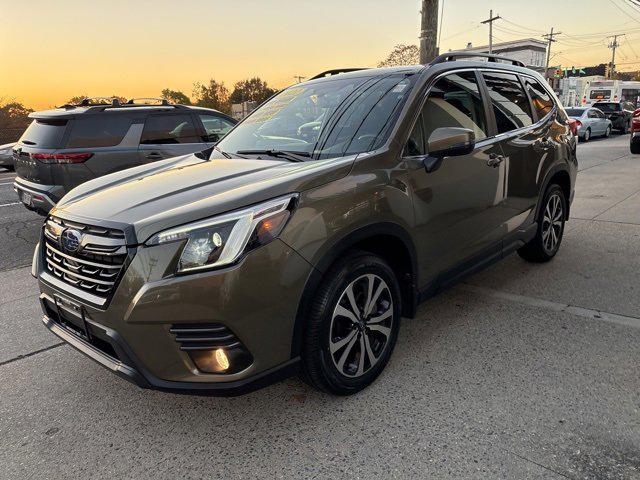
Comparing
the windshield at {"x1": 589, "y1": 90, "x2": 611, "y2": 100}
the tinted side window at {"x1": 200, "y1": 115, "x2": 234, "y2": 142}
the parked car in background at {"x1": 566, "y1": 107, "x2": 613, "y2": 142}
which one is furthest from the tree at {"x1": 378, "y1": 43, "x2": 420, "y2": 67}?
the tinted side window at {"x1": 200, "y1": 115, "x2": 234, "y2": 142}

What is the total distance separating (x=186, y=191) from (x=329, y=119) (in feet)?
3.91

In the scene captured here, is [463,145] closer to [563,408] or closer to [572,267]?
[563,408]

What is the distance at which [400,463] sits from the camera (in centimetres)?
222

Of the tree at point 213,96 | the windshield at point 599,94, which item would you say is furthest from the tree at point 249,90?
the windshield at point 599,94

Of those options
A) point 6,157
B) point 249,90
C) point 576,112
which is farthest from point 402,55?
point 249,90

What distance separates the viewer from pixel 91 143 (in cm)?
648

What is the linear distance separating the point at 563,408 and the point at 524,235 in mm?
1928

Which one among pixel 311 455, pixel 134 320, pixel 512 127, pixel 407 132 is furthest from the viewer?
pixel 512 127

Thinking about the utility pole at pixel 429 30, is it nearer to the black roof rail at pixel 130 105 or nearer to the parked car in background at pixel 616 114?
the black roof rail at pixel 130 105

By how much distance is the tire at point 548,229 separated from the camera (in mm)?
4559

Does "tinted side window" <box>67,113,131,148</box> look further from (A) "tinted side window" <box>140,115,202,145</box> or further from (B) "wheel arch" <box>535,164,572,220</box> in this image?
(B) "wheel arch" <box>535,164,572,220</box>

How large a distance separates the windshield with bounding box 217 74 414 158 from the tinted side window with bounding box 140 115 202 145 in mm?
3641

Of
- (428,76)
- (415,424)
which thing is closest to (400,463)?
(415,424)

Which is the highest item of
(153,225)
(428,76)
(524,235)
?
(428,76)
